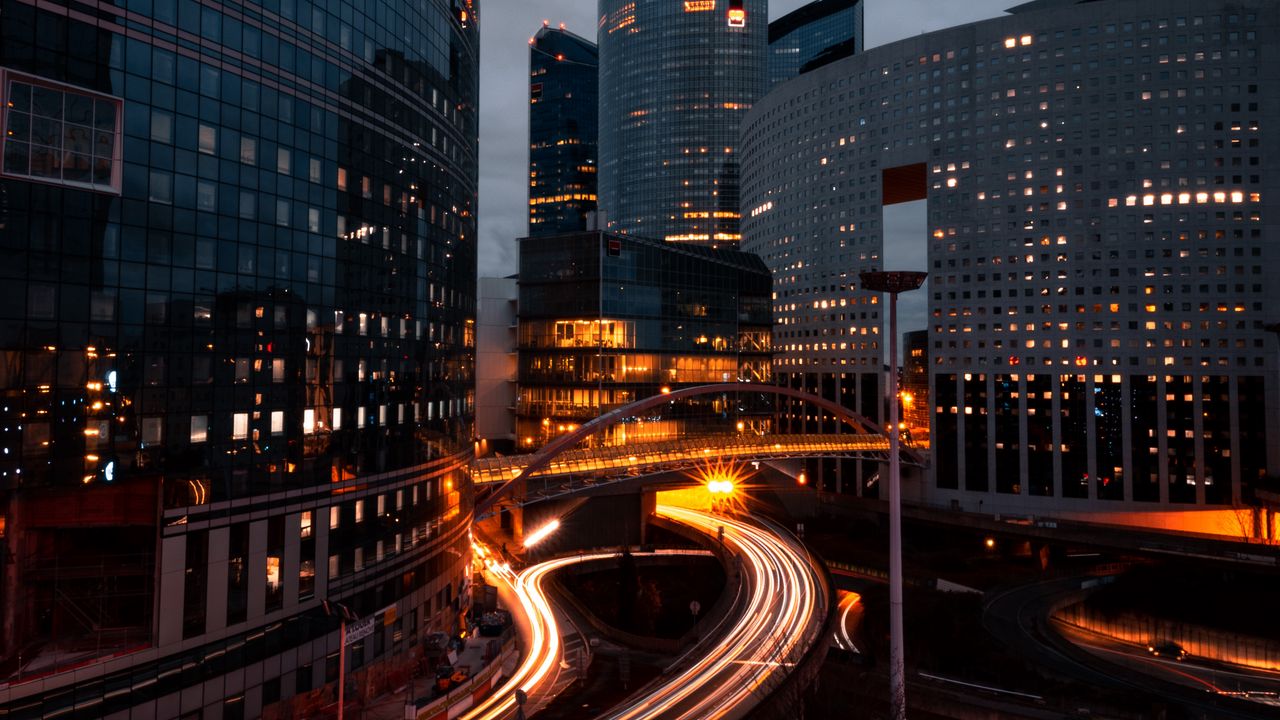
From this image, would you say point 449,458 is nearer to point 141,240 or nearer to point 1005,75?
point 141,240

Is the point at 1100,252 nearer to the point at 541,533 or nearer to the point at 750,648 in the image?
the point at 541,533

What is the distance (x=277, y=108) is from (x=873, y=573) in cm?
6750

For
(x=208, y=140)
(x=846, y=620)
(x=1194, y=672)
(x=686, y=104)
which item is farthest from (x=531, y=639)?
(x=686, y=104)

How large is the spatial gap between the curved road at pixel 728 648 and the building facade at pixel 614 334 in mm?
25519

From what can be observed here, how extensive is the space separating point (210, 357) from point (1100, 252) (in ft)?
326

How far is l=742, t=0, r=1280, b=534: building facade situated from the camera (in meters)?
86.5

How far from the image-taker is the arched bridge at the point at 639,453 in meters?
53.5

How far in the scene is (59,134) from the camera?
27891 mm

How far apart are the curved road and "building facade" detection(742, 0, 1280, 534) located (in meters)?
49.2

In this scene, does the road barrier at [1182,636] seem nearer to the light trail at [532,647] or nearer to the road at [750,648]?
the road at [750,648]

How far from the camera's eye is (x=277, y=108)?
36.4 meters

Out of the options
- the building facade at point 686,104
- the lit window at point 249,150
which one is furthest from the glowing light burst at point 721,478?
the building facade at point 686,104

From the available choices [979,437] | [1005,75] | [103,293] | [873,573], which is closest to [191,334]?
[103,293]

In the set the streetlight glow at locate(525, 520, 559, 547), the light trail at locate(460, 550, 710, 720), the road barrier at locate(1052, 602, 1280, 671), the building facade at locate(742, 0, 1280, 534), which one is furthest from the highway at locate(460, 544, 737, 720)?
the building facade at locate(742, 0, 1280, 534)
